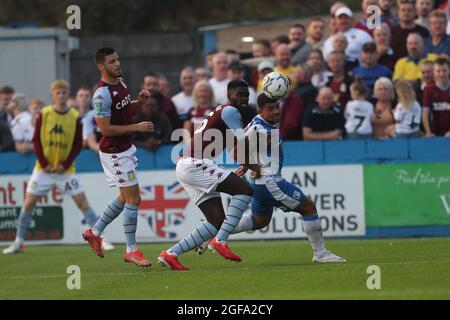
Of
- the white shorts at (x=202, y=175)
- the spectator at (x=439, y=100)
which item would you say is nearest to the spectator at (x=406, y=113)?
the spectator at (x=439, y=100)

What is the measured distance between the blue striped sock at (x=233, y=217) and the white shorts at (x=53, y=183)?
5049 mm

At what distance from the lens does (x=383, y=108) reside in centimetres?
2006

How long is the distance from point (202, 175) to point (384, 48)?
26.2 ft

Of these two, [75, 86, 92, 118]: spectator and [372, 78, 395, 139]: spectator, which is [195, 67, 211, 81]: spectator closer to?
[75, 86, 92, 118]: spectator

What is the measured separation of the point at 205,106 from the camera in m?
20.4

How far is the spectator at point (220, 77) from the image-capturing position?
21333 millimetres

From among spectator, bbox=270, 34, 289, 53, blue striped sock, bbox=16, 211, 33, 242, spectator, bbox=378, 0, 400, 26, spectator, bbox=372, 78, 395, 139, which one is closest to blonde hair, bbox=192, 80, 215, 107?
spectator, bbox=270, 34, 289, 53

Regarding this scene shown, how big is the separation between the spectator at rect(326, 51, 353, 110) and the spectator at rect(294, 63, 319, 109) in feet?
1.16

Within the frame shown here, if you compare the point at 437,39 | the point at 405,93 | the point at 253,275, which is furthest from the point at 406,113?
the point at 253,275

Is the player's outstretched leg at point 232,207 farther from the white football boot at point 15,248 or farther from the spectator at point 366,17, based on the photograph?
the spectator at point 366,17

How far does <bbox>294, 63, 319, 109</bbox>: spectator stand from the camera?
20531mm
